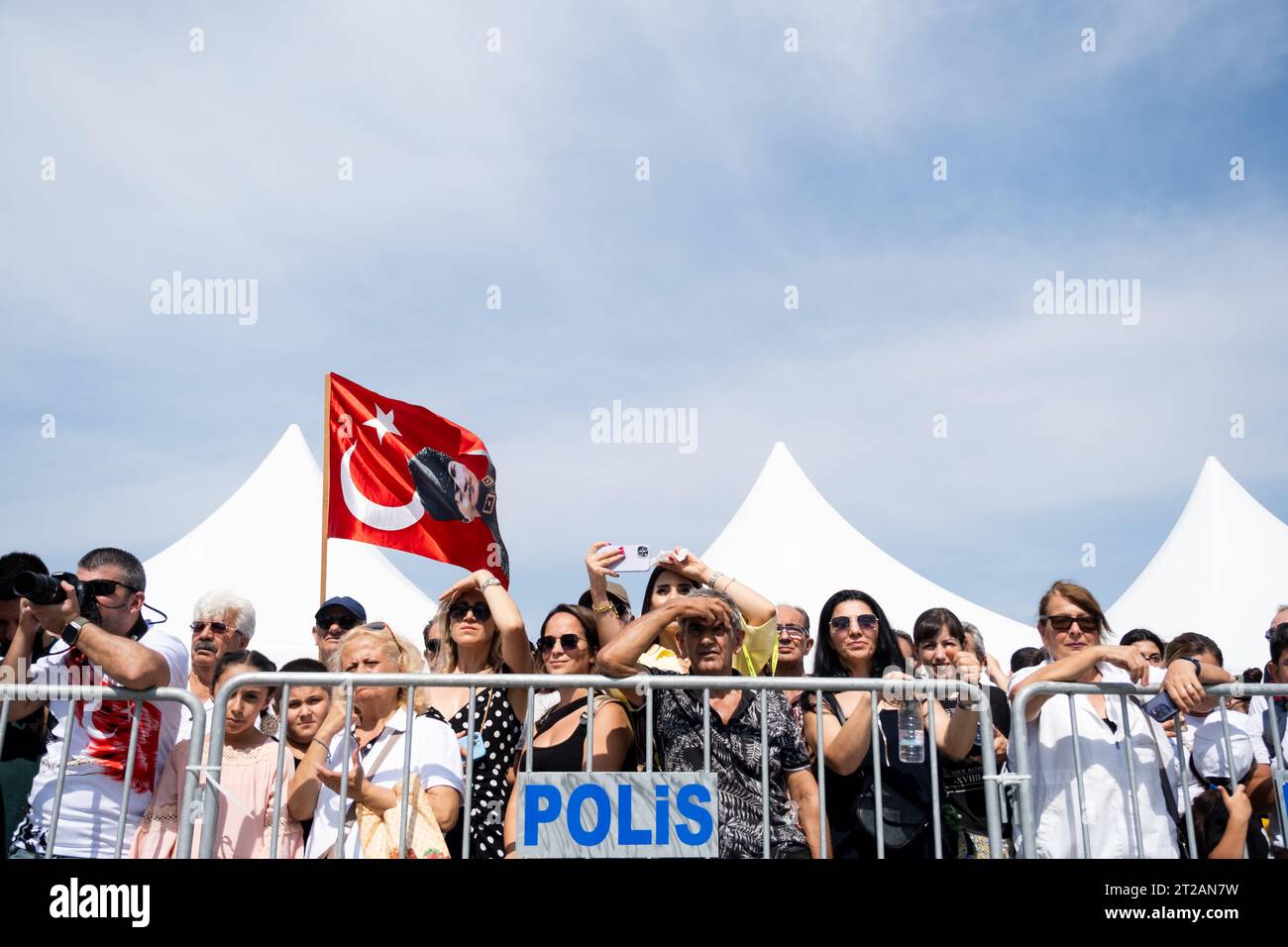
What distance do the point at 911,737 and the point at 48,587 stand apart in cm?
291

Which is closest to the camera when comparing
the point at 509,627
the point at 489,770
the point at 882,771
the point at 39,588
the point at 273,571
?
the point at 39,588

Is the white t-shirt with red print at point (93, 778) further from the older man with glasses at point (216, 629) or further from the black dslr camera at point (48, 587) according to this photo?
the older man with glasses at point (216, 629)

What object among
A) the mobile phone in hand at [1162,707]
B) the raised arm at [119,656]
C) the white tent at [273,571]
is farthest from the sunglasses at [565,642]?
the white tent at [273,571]

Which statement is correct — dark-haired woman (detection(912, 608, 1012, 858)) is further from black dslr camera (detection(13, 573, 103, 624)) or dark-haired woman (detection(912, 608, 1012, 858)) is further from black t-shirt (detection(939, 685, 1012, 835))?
black dslr camera (detection(13, 573, 103, 624))

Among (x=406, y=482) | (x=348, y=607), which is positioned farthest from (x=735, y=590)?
(x=406, y=482)

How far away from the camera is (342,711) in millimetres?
3434

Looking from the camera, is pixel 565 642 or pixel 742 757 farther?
pixel 565 642

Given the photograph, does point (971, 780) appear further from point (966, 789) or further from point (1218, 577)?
point (1218, 577)

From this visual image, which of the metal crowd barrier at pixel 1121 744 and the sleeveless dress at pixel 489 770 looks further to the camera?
the sleeveless dress at pixel 489 770

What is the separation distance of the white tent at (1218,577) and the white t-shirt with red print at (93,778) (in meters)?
11.7

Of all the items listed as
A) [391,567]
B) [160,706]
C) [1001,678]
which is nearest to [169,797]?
[160,706]

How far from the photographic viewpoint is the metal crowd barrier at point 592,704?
3203 mm

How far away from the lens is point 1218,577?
12.9 meters

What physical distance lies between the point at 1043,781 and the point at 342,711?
96.0 inches
